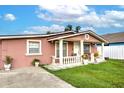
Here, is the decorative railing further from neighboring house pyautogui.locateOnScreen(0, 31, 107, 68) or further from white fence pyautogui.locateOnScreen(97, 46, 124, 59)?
white fence pyautogui.locateOnScreen(97, 46, 124, 59)

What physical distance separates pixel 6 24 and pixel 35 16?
14.7 feet

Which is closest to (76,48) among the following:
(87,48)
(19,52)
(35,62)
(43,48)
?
(87,48)

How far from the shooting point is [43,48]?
16922 mm

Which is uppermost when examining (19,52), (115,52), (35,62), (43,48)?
(43,48)

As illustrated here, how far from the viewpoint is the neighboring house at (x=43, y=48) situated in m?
15.2

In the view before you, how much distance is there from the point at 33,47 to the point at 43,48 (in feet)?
3.06

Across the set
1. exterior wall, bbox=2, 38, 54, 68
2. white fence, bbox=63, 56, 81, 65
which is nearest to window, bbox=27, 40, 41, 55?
exterior wall, bbox=2, 38, 54, 68

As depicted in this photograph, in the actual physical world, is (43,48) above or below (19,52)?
above

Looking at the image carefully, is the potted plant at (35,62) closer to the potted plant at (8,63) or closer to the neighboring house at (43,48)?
the neighboring house at (43,48)

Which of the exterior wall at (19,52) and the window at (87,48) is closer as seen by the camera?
the exterior wall at (19,52)

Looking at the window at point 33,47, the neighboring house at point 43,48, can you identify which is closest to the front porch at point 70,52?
the neighboring house at point 43,48

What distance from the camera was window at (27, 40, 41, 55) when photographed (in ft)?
52.9

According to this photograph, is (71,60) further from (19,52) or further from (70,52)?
(19,52)

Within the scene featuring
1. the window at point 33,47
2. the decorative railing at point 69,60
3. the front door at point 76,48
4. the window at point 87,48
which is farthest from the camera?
the window at point 87,48
